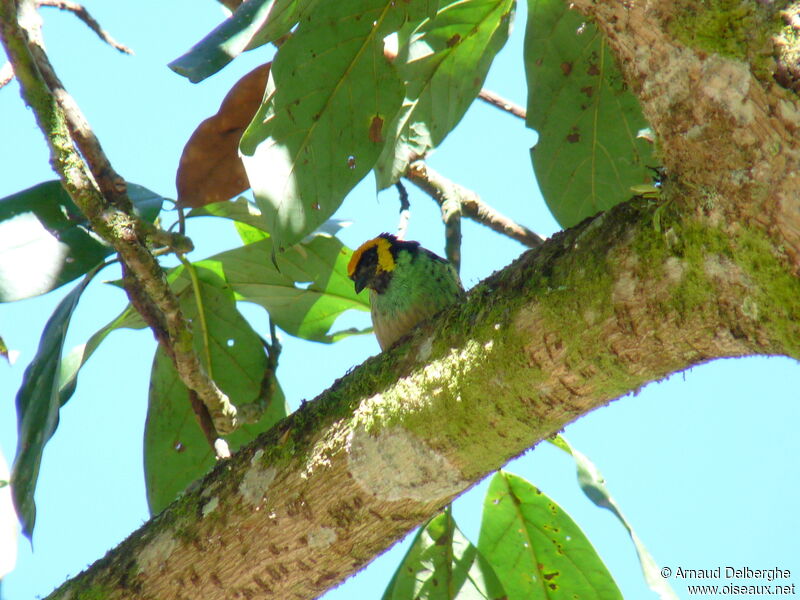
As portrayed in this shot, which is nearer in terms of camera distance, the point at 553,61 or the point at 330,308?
the point at 553,61

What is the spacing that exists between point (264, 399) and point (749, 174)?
1.81 metres

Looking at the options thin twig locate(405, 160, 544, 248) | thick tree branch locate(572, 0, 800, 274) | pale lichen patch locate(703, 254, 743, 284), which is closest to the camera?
thick tree branch locate(572, 0, 800, 274)

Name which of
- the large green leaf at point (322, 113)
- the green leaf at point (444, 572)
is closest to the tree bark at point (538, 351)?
the large green leaf at point (322, 113)

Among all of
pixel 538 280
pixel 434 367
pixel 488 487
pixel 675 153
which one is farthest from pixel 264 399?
pixel 675 153

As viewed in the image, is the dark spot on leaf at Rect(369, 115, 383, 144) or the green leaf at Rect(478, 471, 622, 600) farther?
the green leaf at Rect(478, 471, 622, 600)

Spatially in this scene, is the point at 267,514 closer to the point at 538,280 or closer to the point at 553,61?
the point at 538,280

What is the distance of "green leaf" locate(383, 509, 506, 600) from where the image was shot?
2.44 metres

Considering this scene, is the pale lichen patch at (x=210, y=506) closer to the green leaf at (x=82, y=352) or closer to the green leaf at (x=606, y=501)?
the green leaf at (x=82, y=352)

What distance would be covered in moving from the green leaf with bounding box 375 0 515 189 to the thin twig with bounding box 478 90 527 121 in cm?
97

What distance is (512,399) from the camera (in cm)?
159

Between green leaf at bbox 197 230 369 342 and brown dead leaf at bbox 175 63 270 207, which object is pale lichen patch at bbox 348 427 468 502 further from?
green leaf at bbox 197 230 369 342

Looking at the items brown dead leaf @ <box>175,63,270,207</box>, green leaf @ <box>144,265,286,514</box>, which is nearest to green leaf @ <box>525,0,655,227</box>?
brown dead leaf @ <box>175,63,270,207</box>

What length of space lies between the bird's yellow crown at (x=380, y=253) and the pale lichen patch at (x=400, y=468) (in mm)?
1347

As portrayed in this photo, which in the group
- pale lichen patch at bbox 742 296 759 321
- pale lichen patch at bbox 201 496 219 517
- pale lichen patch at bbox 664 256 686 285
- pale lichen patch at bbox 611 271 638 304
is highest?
pale lichen patch at bbox 201 496 219 517
